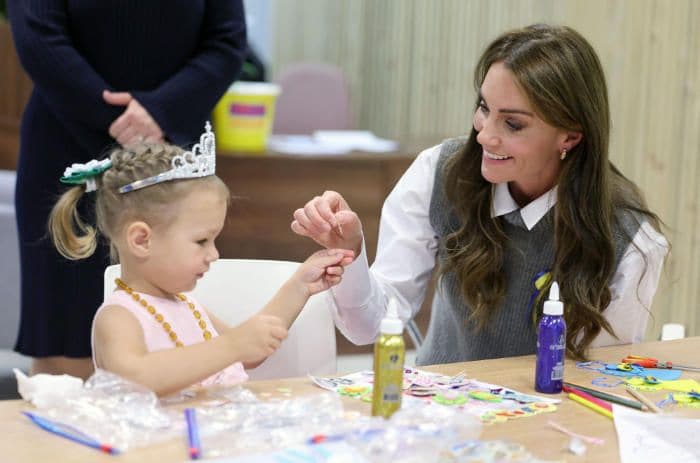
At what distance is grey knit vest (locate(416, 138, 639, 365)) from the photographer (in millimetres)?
2289

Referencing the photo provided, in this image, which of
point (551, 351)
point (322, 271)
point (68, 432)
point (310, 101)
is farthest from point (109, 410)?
point (310, 101)

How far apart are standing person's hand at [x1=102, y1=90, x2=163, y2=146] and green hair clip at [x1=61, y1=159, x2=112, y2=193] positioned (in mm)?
841

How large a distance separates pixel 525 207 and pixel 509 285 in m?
0.17

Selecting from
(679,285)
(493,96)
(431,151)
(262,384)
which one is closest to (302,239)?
(679,285)

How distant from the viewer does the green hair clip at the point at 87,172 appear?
5.94 ft

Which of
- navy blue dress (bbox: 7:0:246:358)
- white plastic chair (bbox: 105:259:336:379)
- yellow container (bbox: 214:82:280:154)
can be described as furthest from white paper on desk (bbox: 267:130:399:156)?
white plastic chair (bbox: 105:259:336:379)

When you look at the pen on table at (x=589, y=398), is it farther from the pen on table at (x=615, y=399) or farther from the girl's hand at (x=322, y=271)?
the girl's hand at (x=322, y=271)

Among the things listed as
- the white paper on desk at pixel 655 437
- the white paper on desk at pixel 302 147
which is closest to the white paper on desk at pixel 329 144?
the white paper on desk at pixel 302 147

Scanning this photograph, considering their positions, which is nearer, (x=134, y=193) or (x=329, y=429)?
(x=329, y=429)

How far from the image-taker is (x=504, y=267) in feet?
7.63

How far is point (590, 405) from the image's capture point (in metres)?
1.79

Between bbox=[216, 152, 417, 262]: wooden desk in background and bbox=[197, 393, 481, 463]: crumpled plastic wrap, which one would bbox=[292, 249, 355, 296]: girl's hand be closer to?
bbox=[197, 393, 481, 463]: crumpled plastic wrap

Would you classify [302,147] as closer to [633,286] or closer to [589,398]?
[633,286]

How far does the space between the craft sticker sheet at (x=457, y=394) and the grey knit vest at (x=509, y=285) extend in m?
0.43
